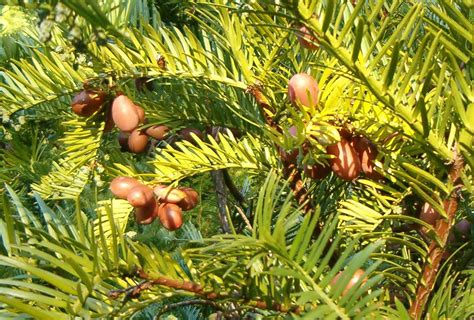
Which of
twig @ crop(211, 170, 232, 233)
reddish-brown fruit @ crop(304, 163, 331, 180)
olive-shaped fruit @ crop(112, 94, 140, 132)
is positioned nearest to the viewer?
reddish-brown fruit @ crop(304, 163, 331, 180)

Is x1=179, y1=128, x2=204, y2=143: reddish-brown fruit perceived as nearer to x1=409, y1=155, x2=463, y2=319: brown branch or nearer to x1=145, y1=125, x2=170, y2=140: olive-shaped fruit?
x1=145, y1=125, x2=170, y2=140: olive-shaped fruit

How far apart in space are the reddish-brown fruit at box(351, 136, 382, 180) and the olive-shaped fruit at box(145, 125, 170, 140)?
8.7 inches

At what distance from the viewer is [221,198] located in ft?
2.33

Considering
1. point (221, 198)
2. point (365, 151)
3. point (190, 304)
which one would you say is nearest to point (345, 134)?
point (365, 151)

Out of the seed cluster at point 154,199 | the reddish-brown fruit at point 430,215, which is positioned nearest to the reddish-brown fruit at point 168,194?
the seed cluster at point 154,199

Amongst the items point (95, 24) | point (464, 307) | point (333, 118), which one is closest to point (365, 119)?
point (333, 118)

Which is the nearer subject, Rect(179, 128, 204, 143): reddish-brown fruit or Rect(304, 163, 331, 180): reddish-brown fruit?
Rect(304, 163, 331, 180): reddish-brown fruit

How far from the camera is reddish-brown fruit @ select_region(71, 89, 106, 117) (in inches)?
22.3

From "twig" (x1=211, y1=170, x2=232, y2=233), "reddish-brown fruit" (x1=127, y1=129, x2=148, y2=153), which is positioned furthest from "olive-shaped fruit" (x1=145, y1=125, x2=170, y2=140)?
"twig" (x1=211, y1=170, x2=232, y2=233)

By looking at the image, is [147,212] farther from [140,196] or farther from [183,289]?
[183,289]

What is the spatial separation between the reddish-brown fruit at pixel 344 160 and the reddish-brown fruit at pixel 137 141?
0.74 feet

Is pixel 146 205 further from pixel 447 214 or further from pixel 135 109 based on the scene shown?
pixel 447 214

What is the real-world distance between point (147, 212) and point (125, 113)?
9 cm

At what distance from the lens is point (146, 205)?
0.50 m
